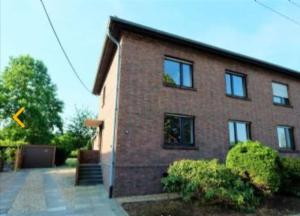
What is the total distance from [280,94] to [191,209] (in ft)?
34.2

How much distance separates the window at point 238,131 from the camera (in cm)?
1073

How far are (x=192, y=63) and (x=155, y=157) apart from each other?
16.1ft

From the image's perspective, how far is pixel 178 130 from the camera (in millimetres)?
9469

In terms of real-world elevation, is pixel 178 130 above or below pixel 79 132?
below

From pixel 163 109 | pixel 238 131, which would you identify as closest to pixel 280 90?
pixel 238 131

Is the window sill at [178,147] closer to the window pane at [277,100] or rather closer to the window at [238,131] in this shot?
the window at [238,131]

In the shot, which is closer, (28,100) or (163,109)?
(163,109)

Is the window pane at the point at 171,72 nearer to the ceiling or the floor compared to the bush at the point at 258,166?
nearer to the ceiling

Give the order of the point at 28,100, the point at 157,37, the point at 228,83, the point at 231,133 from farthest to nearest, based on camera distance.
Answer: the point at 28,100 < the point at 228,83 < the point at 231,133 < the point at 157,37

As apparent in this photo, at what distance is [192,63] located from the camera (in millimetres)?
10500

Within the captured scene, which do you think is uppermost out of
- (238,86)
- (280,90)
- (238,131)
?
(280,90)

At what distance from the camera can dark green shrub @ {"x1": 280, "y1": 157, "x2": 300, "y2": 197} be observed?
327 inches

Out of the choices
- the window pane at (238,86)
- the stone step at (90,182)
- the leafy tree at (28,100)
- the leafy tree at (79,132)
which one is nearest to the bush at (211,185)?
the stone step at (90,182)

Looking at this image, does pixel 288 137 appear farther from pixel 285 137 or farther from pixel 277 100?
pixel 277 100
